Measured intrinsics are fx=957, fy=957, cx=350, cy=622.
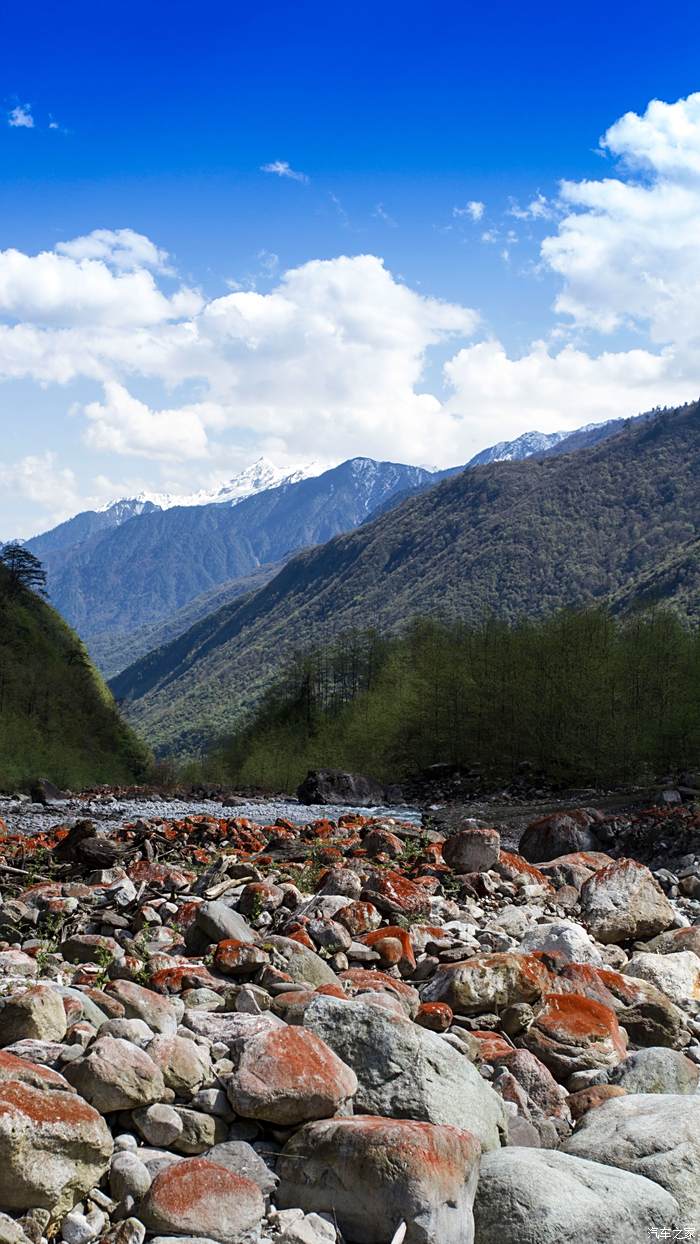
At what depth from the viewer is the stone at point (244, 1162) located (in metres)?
4.89

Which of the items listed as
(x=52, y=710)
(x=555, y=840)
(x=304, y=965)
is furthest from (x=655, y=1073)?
(x=52, y=710)

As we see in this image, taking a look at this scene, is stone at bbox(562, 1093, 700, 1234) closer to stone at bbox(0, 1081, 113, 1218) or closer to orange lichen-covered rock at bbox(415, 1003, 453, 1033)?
orange lichen-covered rock at bbox(415, 1003, 453, 1033)

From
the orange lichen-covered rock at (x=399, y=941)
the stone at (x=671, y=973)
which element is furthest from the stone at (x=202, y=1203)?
the stone at (x=671, y=973)

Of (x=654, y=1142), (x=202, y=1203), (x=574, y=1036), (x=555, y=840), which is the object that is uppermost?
(x=202, y=1203)

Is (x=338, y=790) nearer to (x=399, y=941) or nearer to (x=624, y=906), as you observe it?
(x=624, y=906)

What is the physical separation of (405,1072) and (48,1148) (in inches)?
83.5

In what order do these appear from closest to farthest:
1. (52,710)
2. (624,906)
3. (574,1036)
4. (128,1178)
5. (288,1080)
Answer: (128,1178)
(288,1080)
(574,1036)
(624,906)
(52,710)

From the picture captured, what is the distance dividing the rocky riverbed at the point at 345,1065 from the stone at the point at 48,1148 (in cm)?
1

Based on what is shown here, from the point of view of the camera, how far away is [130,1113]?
5145 mm

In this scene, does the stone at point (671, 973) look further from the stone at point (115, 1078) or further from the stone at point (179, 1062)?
the stone at point (115, 1078)

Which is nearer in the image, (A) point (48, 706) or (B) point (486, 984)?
(B) point (486, 984)

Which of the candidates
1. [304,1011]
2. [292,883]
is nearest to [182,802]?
[292,883]

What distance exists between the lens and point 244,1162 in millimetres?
4953

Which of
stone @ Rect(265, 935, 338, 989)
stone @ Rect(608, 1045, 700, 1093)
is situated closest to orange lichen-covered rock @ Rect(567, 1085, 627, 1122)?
stone @ Rect(608, 1045, 700, 1093)
